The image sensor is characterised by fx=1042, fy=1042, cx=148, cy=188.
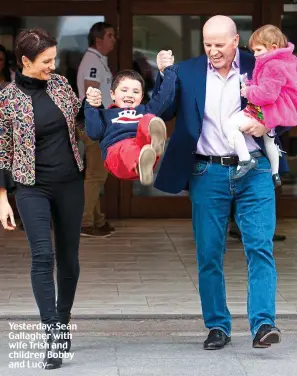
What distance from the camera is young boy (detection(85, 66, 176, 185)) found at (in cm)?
550

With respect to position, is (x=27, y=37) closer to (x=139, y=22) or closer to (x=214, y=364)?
(x=214, y=364)

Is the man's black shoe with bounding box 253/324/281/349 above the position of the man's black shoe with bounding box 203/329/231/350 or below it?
above

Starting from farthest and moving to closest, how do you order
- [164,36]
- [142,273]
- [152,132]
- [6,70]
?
[164,36] < [6,70] < [142,273] < [152,132]

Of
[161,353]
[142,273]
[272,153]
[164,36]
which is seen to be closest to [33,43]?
[272,153]

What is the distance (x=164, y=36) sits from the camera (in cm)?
1121

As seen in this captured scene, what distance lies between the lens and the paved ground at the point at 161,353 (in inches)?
227

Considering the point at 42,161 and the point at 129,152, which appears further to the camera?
the point at 42,161

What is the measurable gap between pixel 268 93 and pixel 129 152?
0.84 m

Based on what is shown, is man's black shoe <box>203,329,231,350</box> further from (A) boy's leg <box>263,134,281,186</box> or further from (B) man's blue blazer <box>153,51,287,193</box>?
(A) boy's leg <box>263,134,281,186</box>

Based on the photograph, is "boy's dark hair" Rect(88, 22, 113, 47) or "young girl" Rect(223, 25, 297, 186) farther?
"boy's dark hair" Rect(88, 22, 113, 47)

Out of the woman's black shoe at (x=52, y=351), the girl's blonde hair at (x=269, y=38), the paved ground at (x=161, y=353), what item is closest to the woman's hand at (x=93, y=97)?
the girl's blonde hair at (x=269, y=38)

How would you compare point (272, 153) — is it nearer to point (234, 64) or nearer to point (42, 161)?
point (234, 64)

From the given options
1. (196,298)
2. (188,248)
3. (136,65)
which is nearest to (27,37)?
(196,298)

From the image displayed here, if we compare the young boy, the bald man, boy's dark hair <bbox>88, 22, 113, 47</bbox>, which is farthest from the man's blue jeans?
boy's dark hair <bbox>88, 22, 113, 47</bbox>
